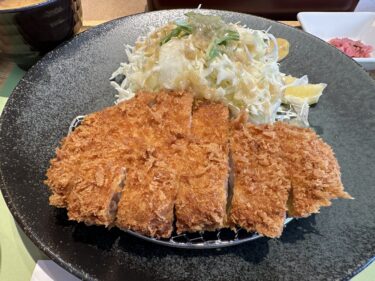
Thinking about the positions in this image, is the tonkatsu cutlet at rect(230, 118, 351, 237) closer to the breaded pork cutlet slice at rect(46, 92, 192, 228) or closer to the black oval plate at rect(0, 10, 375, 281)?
the black oval plate at rect(0, 10, 375, 281)

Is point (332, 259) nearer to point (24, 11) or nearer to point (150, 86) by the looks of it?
point (150, 86)

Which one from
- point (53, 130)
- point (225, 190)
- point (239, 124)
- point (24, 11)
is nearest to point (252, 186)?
point (225, 190)

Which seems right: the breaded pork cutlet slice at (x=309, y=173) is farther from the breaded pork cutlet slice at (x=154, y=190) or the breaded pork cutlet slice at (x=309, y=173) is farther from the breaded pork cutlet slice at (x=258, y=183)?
the breaded pork cutlet slice at (x=154, y=190)

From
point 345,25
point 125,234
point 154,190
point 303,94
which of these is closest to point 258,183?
point 154,190

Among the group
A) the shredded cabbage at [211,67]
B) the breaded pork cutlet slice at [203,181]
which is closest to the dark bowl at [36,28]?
the shredded cabbage at [211,67]

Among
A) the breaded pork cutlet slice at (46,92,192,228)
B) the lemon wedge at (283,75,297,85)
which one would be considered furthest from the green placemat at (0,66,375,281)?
the lemon wedge at (283,75,297,85)

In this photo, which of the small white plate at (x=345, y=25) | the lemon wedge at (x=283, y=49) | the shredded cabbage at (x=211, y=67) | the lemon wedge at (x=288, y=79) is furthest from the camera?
the small white plate at (x=345, y=25)
